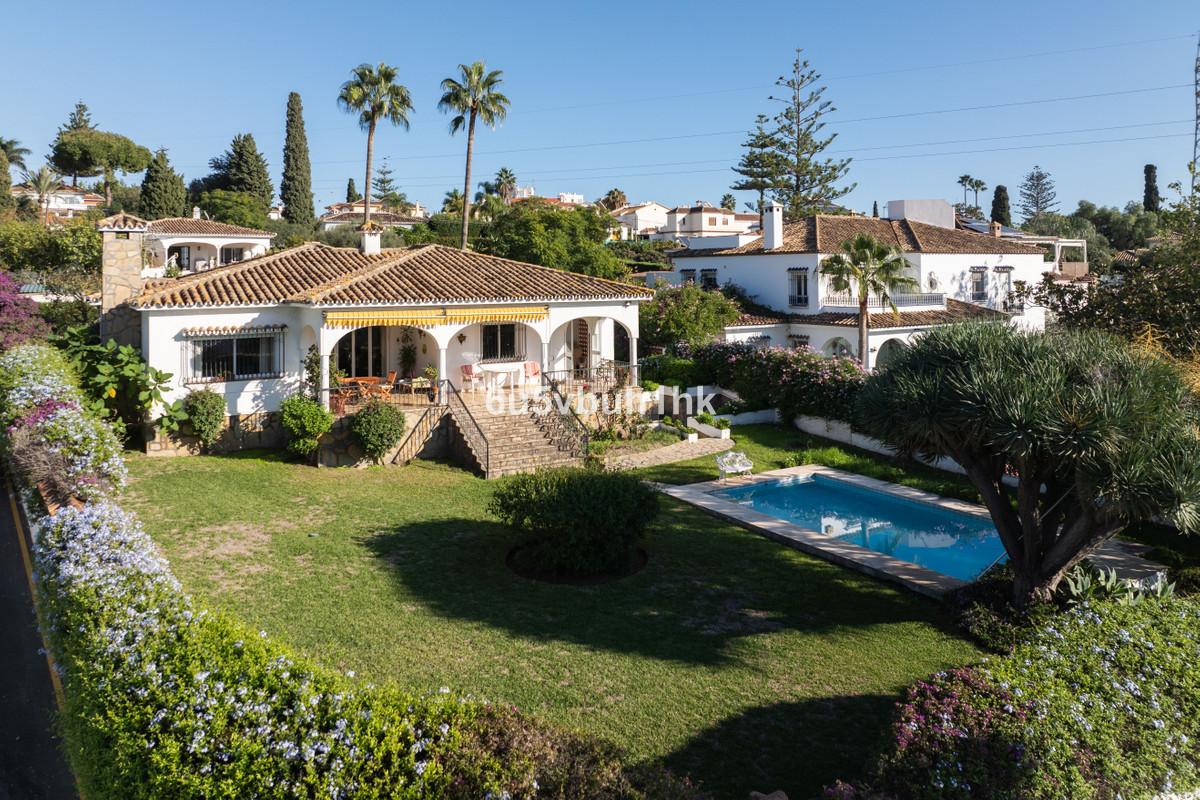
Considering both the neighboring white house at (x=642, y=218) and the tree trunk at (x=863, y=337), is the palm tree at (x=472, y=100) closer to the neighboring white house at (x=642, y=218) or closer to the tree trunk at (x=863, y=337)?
the tree trunk at (x=863, y=337)

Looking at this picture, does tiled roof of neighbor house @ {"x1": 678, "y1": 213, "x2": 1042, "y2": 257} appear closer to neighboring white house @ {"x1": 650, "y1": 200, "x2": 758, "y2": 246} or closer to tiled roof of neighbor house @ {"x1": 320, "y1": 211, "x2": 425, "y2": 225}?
neighboring white house @ {"x1": 650, "y1": 200, "x2": 758, "y2": 246}

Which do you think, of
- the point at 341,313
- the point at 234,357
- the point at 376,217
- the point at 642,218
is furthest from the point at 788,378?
the point at 642,218

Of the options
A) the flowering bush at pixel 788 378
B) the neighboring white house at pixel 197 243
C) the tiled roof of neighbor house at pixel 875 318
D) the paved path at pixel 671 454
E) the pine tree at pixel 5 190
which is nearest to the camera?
the paved path at pixel 671 454

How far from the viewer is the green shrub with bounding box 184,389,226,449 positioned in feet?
74.5

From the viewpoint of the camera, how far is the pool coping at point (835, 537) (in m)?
15.6

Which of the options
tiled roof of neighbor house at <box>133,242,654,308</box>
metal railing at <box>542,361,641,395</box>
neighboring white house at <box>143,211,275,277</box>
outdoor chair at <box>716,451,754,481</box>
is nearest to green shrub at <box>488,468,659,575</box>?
outdoor chair at <box>716,451,754,481</box>

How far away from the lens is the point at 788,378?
98.4ft

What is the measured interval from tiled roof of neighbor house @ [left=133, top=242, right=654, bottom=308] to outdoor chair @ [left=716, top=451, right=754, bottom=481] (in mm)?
8131

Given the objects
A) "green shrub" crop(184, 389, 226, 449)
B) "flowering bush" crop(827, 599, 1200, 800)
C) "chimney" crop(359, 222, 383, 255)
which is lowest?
"flowering bush" crop(827, 599, 1200, 800)

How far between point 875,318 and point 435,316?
76.9 ft

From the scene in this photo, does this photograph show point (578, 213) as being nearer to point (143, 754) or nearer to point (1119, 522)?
point (1119, 522)

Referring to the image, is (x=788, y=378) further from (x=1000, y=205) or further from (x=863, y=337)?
(x=1000, y=205)

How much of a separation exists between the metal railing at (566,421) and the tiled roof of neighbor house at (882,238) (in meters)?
20.2

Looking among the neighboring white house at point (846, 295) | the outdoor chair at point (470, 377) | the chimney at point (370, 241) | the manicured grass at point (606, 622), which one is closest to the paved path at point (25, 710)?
→ the manicured grass at point (606, 622)
